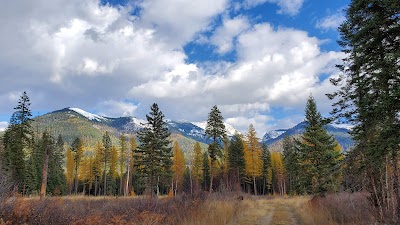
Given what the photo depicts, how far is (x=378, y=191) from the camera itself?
426 inches

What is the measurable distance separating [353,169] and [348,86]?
465 centimetres

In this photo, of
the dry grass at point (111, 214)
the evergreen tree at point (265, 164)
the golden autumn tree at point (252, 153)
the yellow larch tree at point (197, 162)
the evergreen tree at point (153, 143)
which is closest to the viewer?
the dry grass at point (111, 214)

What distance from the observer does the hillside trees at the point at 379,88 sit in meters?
9.40

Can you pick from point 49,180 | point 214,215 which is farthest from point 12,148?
point 214,215

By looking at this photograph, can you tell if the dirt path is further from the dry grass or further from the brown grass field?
the dry grass

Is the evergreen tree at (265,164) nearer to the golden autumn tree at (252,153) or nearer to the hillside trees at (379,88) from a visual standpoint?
the golden autumn tree at (252,153)

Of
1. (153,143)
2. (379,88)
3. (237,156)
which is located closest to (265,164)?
(237,156)

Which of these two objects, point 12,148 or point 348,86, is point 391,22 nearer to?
point 348,86

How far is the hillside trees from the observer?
30.8 ft

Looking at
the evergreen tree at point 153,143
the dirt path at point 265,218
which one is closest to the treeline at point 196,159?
the evergreen tree at point 153,143

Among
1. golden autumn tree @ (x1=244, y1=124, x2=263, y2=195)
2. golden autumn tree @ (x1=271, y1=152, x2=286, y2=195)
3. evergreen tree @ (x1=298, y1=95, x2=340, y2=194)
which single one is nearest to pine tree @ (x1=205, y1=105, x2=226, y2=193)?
evergreen tree @ (x1=298, y1=95, x2=340, y2=194)

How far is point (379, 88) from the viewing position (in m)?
10.8

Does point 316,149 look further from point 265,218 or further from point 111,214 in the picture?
point 111,214

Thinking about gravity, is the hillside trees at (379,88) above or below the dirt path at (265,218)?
above
